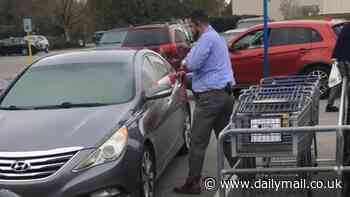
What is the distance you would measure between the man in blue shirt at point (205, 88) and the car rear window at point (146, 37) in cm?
993

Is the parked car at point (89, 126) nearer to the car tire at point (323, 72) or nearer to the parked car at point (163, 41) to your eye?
the car tire at point (323, 72)

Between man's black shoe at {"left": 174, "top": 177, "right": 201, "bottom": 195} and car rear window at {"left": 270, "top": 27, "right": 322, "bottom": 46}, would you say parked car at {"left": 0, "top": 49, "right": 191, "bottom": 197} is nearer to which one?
man's black shoe at {"left": 174, "top": 177, "right": 201, "bottom": 195}

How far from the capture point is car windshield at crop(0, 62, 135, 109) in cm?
572

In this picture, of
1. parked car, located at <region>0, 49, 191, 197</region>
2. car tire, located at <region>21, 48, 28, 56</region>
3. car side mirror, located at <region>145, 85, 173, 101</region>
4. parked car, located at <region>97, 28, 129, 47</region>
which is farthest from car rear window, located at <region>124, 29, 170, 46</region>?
car tire, located at <region>21, 48, 28, 56</region>

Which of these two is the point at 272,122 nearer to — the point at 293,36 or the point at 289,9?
the point at 293,36

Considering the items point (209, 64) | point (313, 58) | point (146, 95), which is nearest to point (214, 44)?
point (209, 64)

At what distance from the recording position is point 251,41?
12.6m

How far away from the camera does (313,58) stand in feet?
38.8

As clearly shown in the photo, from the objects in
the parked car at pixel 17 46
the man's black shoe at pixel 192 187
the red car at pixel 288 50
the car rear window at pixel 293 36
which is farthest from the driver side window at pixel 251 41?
the parked car at pixel 17 46

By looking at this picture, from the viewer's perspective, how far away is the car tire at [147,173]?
5.14 m

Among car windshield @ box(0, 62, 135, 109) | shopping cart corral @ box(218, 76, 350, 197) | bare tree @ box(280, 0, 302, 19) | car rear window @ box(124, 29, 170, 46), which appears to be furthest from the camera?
bare tree @ box(280, 0, 302, 19)

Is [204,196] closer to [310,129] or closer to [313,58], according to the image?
[310,129]

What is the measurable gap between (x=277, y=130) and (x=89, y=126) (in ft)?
5.83

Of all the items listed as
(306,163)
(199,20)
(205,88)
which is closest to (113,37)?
(199,20)
